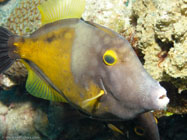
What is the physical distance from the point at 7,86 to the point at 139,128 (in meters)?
3.08

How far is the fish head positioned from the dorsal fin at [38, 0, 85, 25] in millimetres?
564

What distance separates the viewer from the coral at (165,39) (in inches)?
79.3

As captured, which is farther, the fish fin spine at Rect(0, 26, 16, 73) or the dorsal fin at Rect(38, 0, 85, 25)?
the fish fin spine at Rect(0, 26, 16, 73)

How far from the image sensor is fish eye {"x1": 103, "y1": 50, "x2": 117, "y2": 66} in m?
1.39

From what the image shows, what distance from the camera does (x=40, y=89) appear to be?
1966 mm

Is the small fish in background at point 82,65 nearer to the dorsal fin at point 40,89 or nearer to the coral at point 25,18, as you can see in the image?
the dorsal fin at point 40,89

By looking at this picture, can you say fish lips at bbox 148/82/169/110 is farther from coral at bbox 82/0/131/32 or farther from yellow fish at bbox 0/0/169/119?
coral at bbox 82/0/131/32

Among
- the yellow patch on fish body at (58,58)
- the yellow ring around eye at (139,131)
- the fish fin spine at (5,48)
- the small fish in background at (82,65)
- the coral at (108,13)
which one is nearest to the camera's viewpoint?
the small fish in background at (82,65)

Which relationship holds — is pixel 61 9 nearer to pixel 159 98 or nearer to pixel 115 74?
pixel 115 74

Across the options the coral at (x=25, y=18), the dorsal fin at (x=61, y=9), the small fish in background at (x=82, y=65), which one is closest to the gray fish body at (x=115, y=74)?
the small fish in background at (x=82, y=65)

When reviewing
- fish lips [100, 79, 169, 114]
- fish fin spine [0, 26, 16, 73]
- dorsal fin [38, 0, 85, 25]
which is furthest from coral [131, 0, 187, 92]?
fish fin spine [0, 26, 16, 73]

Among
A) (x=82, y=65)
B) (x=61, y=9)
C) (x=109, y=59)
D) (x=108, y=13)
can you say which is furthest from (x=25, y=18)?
(x=109, y=59)

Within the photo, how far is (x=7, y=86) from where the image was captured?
386 centimetres

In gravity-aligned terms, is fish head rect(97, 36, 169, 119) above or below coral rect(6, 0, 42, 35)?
above
